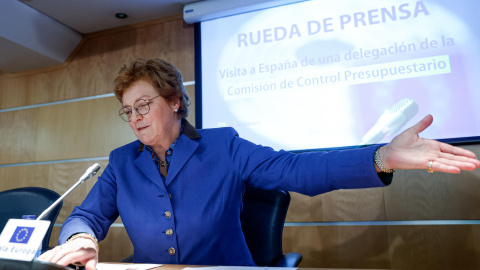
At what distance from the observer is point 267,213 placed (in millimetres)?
1605

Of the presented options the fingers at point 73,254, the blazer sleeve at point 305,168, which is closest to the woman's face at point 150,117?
the blazer sleeve at point 305,168

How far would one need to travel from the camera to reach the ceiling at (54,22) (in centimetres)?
311

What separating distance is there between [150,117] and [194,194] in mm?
388

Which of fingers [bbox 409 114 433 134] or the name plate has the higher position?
fingers [bbox 409 114 433 134]

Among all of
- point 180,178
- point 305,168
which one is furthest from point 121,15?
point 305,168

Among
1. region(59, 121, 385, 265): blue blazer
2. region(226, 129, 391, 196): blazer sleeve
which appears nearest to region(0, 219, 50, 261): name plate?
region(59, 121, 385, 265): blue blazer

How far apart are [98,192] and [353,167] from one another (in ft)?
3.45

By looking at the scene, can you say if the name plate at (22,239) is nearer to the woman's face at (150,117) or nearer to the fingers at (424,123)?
the woman's face at (150,117)

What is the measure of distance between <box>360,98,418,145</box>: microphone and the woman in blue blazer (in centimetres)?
130

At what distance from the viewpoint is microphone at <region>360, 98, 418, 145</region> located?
95.7 inches

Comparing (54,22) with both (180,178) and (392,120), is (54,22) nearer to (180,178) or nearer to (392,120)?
(180,178)

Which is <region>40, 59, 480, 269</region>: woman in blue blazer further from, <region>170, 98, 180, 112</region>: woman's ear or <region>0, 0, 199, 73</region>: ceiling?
<region>0, 0, 199, 73</region>: ceiling

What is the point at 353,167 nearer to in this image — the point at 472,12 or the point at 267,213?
the point at 267,213

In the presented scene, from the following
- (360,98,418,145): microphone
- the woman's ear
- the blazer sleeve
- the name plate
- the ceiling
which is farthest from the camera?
the ceiling
